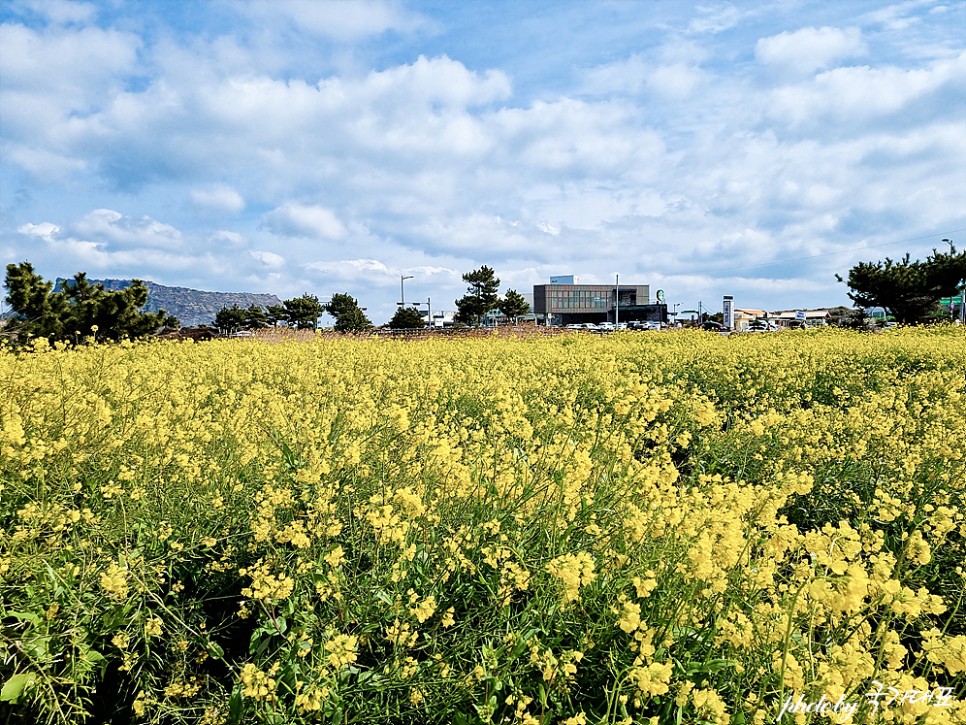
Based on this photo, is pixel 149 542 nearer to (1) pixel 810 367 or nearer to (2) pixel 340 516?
(2) pixel 340 516

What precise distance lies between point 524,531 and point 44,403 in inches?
129

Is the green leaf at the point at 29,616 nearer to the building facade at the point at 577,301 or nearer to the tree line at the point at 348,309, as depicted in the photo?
the tree line at the point at 348,309

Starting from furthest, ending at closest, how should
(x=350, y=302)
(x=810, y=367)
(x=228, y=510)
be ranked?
1. (x=350, y=302)
2. (x=810, y=367)
3. (x=228, y=510)

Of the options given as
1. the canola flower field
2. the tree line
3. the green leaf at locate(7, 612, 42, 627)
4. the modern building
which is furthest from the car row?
the modern building

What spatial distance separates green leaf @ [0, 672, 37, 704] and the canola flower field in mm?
15

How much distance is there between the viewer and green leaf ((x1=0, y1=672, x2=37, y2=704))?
218 centimetres

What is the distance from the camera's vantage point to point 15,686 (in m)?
2.20

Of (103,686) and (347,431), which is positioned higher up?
(347,431)

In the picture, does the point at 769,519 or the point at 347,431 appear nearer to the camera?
the point at 769,519

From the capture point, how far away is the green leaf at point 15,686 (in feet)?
7.14

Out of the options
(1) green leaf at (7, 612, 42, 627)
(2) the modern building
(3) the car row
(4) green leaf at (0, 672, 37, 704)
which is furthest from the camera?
(2) the modern building

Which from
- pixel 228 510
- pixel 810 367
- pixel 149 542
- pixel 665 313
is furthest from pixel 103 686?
pixel 665 313

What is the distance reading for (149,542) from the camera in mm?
2846

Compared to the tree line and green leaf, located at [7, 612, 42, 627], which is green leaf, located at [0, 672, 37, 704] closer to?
green leaf, located at [7, 612, 42, 627]
